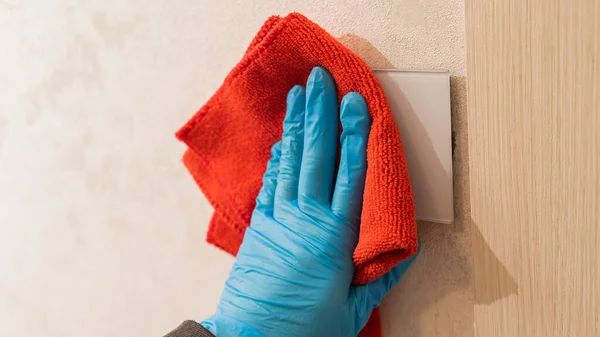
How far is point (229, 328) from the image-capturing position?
692 mm

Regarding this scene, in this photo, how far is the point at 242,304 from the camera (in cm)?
70

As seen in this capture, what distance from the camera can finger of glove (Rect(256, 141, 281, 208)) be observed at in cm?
73

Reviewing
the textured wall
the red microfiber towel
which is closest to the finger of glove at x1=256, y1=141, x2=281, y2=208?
the red microfiber towel

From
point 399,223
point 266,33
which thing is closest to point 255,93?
point 266,33

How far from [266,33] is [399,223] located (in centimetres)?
26

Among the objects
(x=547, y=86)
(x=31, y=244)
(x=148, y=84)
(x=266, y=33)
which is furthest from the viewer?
(x=31, y=244)

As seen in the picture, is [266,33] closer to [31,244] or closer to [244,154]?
[244,154]

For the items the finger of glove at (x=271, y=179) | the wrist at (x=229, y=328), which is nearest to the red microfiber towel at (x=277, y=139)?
the finger of glove at (x=271, y=179)

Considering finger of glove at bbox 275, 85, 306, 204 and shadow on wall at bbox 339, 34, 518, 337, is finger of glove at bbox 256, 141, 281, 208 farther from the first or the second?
shadow on wall at bbox 339, 34, 518, 337

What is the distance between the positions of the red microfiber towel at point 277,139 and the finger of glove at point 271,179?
1cm

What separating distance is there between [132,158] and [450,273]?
1.67 ft

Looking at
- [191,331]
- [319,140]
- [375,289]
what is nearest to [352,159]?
[319,140]

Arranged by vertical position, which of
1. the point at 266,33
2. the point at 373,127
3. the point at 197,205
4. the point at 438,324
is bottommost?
the point at 438,324

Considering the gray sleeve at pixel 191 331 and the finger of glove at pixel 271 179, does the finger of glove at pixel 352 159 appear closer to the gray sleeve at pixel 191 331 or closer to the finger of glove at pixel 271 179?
the finger of glove at pixel 271 179
